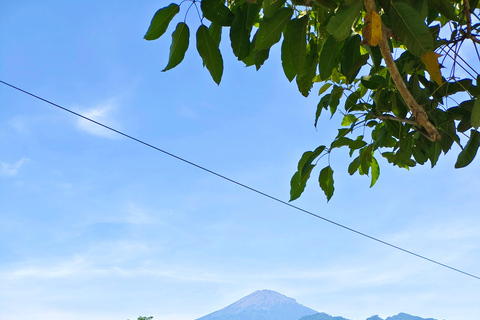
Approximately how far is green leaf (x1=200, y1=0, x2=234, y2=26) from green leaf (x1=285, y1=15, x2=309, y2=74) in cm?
12

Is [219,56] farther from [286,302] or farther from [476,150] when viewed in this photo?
[286,302]

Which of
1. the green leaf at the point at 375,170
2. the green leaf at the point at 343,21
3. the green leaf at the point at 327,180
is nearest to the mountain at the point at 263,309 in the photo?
the green leaf at the point at 375,170

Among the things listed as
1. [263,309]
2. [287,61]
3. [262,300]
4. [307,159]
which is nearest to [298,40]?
[287,61]

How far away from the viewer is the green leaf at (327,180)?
1.14 meters

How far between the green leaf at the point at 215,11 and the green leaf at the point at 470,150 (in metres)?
0.60

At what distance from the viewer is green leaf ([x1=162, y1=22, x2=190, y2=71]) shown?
750mm

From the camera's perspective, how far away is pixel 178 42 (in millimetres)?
A: 753

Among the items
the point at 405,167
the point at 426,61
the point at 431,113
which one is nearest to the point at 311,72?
the point at 426,61

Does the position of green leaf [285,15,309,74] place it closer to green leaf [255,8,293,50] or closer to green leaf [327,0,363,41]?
green leaf [255,8,293,50]

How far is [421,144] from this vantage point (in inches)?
46.5

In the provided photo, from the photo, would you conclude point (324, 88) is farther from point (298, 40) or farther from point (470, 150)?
point (298, 40)

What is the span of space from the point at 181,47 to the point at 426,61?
17.0 inches

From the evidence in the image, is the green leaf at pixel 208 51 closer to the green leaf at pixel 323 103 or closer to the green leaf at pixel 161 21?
the green leaf at pixel 161 21

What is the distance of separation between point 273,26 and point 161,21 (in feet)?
0.60
